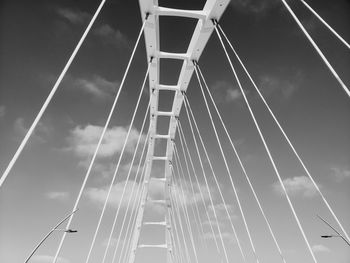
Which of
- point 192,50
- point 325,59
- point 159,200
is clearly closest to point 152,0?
point 192,50

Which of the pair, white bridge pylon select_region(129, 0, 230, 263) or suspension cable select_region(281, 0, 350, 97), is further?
white bridge pylon select_region(129, 0, 230, 263)

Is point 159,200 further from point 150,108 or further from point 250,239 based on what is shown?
point 250,239

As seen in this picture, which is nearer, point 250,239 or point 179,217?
point 250,239

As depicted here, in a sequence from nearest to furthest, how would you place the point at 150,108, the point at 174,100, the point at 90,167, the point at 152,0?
the point at 90,167, the point at 152,0, the point at 174,100, the point at 150,108

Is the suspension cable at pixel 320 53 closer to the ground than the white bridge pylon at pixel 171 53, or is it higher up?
closer to the ground

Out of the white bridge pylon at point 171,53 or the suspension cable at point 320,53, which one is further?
the white bridge pylon at point 171,53

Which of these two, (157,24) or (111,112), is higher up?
(157,24)

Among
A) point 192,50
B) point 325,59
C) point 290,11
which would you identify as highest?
point 192,50

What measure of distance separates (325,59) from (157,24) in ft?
25.3

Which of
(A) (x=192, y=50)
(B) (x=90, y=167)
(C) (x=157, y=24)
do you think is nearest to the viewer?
(B) (x=90, y=167)

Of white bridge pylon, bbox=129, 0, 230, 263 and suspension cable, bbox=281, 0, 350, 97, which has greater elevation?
white bridge pylon, bbox=129, 0, 230, 263

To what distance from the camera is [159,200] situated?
3791 centimetres

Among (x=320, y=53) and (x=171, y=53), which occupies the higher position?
(x=171, y=53)

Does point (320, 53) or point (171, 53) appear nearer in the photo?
point (320, 53)
